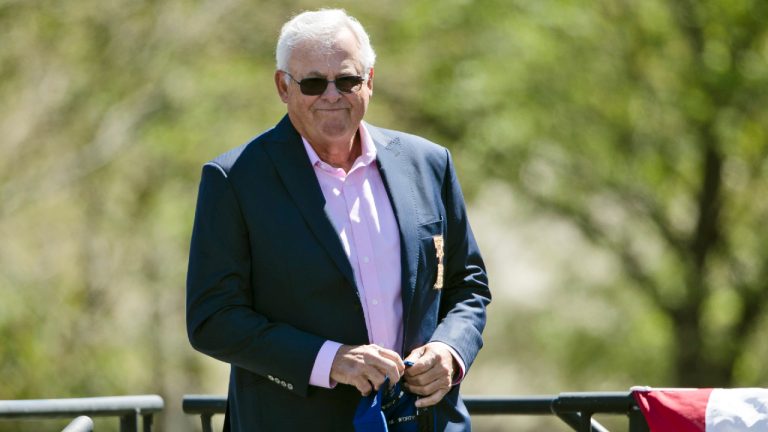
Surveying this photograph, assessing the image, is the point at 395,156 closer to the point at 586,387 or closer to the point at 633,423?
the point at 633,423

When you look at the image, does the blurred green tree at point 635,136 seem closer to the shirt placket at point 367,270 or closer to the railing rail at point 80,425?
the shirt placket at point 367,270

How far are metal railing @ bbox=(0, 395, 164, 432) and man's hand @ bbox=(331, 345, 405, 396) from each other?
76cm

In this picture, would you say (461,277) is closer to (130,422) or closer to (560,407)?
(560,407)

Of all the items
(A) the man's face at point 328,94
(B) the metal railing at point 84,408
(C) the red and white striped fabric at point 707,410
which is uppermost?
(A) the man's face at point 328,94

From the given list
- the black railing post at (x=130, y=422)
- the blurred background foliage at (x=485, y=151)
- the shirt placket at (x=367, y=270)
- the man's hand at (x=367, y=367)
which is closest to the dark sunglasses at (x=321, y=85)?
the shirt placket at (x=367, y=270)

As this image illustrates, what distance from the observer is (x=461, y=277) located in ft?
10.4

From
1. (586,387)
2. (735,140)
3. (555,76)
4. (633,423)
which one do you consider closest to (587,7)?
(555,76)

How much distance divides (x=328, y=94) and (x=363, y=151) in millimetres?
202

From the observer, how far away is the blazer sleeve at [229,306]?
2.85 metres

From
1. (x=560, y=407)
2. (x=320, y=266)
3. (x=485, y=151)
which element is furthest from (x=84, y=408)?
(x=485, y=151)

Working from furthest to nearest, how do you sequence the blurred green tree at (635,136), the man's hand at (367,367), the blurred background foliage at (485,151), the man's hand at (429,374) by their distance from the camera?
the blurred background foliage at (485,151)
the blurred green tree at (635,136)
the man's hand at (429,374)
the man's hand at (367,367)

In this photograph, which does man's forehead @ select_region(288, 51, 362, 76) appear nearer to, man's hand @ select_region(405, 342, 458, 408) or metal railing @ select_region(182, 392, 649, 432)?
man's hand @ select_region(405, 342, 458, 408)

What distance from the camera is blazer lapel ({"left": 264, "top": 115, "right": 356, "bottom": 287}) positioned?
2906 mm

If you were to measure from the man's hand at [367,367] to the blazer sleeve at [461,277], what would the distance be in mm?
289
